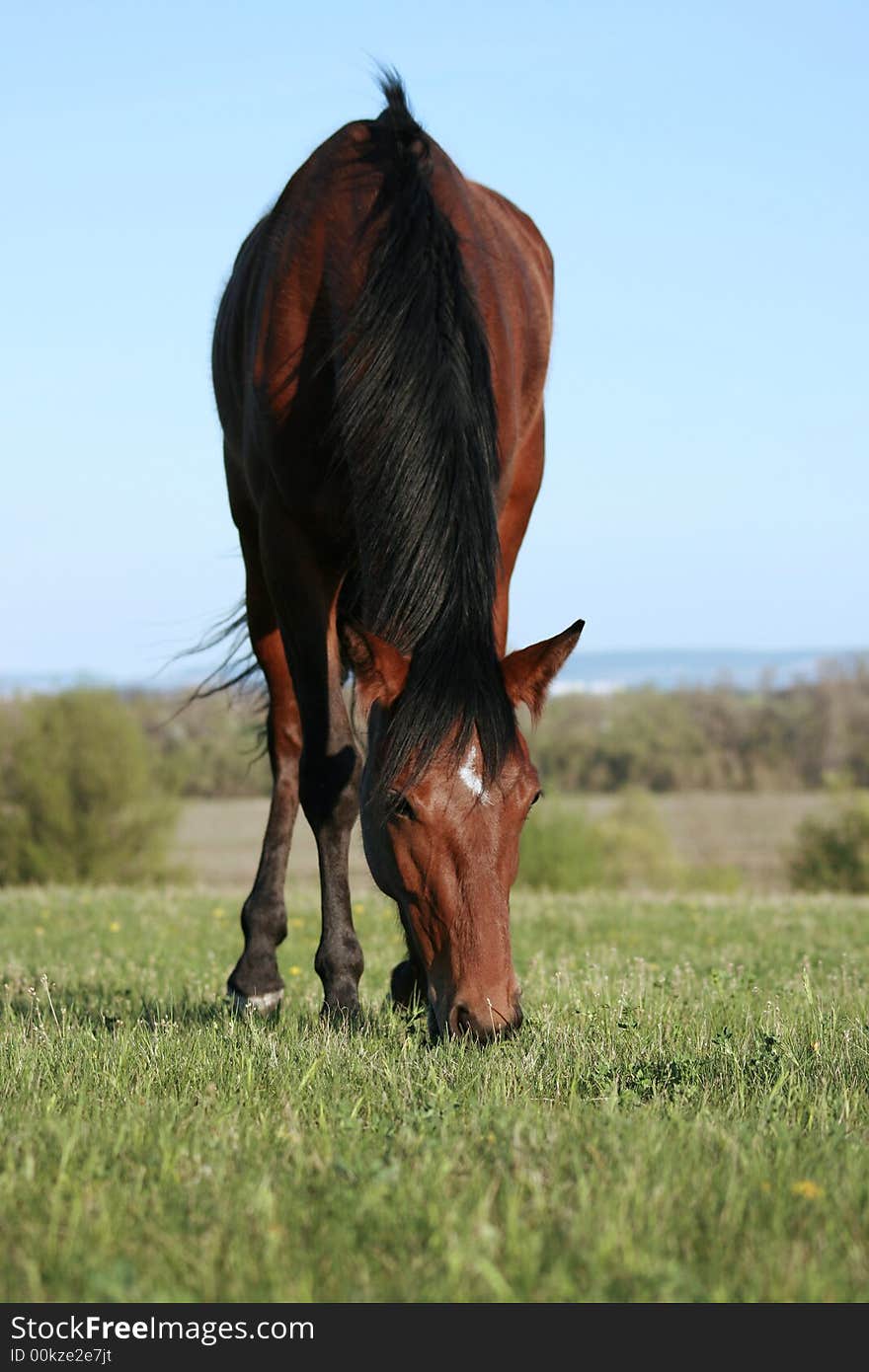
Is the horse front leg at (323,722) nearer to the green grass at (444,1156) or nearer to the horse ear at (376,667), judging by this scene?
the green grass at (444,1156)

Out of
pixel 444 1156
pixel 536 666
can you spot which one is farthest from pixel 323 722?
pixel 444 1156

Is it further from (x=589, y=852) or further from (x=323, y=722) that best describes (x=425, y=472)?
(x=589, y=852)

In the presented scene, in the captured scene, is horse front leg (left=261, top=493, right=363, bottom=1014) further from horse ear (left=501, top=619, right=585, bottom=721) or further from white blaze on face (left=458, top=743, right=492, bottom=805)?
white blaze on face (left=458, top=743, right=492, bottom=805)

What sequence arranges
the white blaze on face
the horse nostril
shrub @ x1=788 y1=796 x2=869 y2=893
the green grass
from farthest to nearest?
1. shrub @ x1=788 y1=796 x2=869 y2=893
2. the white blaze on face
3. the horse nostril
4. the green grass

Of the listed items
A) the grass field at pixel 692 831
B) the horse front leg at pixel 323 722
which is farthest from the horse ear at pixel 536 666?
the grass field at pixel 692 831

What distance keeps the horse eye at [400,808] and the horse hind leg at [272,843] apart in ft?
7.31

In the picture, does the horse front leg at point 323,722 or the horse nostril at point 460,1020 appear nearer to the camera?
the horse nostril at point 460,1020

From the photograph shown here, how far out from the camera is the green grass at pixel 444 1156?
2342mm

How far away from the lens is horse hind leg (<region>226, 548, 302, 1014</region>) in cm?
620

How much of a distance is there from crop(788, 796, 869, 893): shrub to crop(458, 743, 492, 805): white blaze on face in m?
35.4

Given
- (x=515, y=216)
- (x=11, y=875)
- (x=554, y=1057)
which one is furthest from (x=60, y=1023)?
(x=11, y=875)

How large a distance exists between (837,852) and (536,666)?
36489 mm

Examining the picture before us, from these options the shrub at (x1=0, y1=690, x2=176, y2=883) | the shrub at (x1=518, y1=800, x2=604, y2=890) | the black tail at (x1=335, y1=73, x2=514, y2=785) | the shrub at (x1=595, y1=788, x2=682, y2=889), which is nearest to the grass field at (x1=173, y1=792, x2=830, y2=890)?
the shrub at (x1=595, y1=788, x2=682, y2=889)

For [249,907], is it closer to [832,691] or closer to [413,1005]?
[413,1005]
